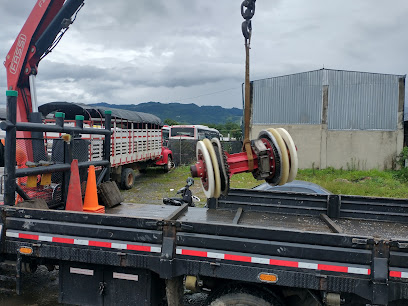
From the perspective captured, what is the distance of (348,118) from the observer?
17.8 metres

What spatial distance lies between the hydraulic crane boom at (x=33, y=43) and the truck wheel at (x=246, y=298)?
5.38m

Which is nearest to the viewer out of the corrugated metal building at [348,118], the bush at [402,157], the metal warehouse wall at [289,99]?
the bush at [402,157]

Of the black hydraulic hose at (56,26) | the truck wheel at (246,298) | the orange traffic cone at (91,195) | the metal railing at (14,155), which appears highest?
the black hydraulic hose at (56,26)

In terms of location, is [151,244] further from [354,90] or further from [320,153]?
[354,90]

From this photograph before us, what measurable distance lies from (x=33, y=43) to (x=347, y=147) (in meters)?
15.5

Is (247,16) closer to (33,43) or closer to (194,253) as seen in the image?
(194,253)

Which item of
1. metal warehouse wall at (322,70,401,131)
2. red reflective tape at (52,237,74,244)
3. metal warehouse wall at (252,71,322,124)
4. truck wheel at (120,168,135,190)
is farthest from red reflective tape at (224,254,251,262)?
metal warehouse wall at (322,70,401,131)

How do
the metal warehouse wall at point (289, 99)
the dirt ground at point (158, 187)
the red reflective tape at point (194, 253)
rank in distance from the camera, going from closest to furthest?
the red reflective tape at point (194, 253) < the dirt ground at point (158, 187) < the metal warehouse wall at point (289, 99)

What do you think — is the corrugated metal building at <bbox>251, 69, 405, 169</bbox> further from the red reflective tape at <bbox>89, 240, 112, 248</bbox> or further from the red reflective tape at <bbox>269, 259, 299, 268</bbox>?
the red reflective tape at <bbox>89, 240, 112, 248</bbox>

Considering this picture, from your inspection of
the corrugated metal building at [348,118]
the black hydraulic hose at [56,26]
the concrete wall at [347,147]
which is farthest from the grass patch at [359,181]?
the black hydraulic hose at [56,26]

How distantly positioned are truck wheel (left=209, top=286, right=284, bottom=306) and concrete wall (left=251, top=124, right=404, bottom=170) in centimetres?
1581

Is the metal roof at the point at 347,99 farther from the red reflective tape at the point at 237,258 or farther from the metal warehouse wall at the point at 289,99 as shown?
the red reflective tape at the point at 237,258

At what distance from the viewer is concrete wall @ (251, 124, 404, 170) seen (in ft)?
57.5

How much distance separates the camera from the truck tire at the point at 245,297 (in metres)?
2.96
